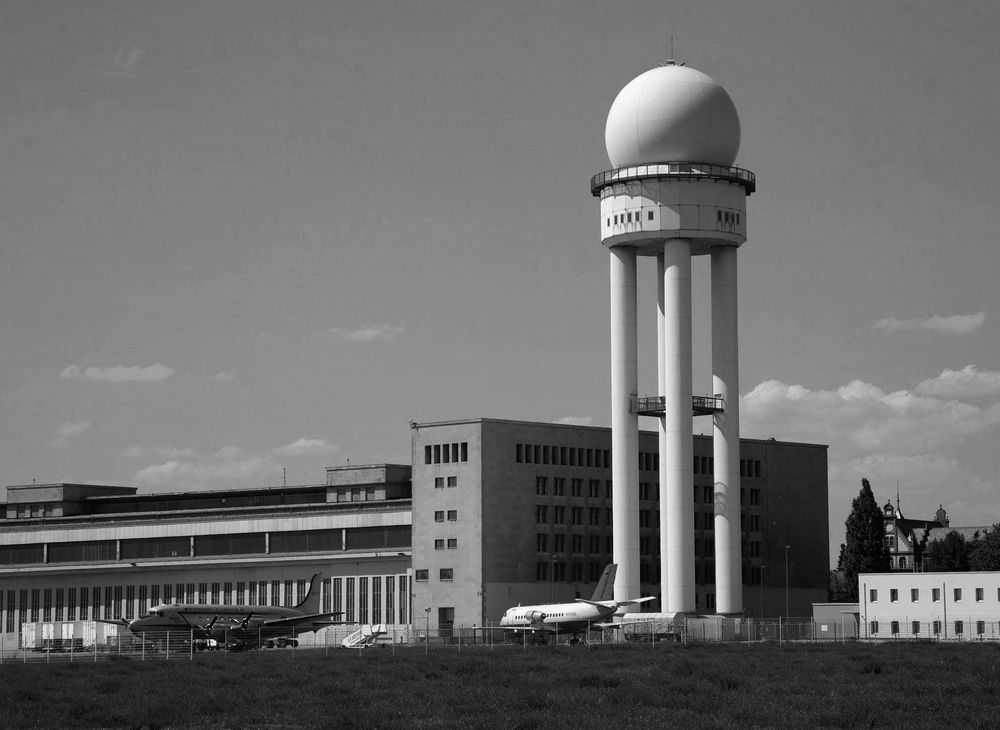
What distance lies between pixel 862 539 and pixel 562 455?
35.9m

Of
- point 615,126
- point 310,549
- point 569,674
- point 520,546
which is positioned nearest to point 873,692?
point 569,674

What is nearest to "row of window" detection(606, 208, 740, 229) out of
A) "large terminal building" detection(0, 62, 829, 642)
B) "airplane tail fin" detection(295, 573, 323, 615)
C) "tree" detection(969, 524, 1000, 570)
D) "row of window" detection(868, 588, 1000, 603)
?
"large terminal building" detection(0, 62, 829, 642)

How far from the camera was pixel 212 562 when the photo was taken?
155000 millimetres

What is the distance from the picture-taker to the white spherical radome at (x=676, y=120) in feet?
398

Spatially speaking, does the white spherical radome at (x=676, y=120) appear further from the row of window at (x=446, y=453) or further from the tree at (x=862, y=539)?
the tree at (x=862, y=539)

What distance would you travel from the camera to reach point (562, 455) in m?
145

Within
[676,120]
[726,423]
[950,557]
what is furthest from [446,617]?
[950,557]

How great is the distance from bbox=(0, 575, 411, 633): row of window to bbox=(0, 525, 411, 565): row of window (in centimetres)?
304

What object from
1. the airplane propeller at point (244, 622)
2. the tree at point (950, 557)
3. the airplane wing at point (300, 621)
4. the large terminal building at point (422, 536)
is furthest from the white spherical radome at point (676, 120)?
the tree at point (950, 557)

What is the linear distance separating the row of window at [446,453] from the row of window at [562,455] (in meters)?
4.61

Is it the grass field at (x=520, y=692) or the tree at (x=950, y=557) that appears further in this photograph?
the tree at (x=950, y=557)

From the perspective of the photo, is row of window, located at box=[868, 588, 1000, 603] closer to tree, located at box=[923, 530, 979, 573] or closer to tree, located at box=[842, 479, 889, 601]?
tree, located at box=[842, 479, 889, 601]

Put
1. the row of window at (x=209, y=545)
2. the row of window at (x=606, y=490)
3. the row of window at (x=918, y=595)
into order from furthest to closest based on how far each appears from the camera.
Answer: the row of window at (x=209, y=545), the row of window at (x=606, y=490), the row of window at (x=918, y=595)

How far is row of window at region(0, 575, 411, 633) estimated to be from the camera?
146 m
